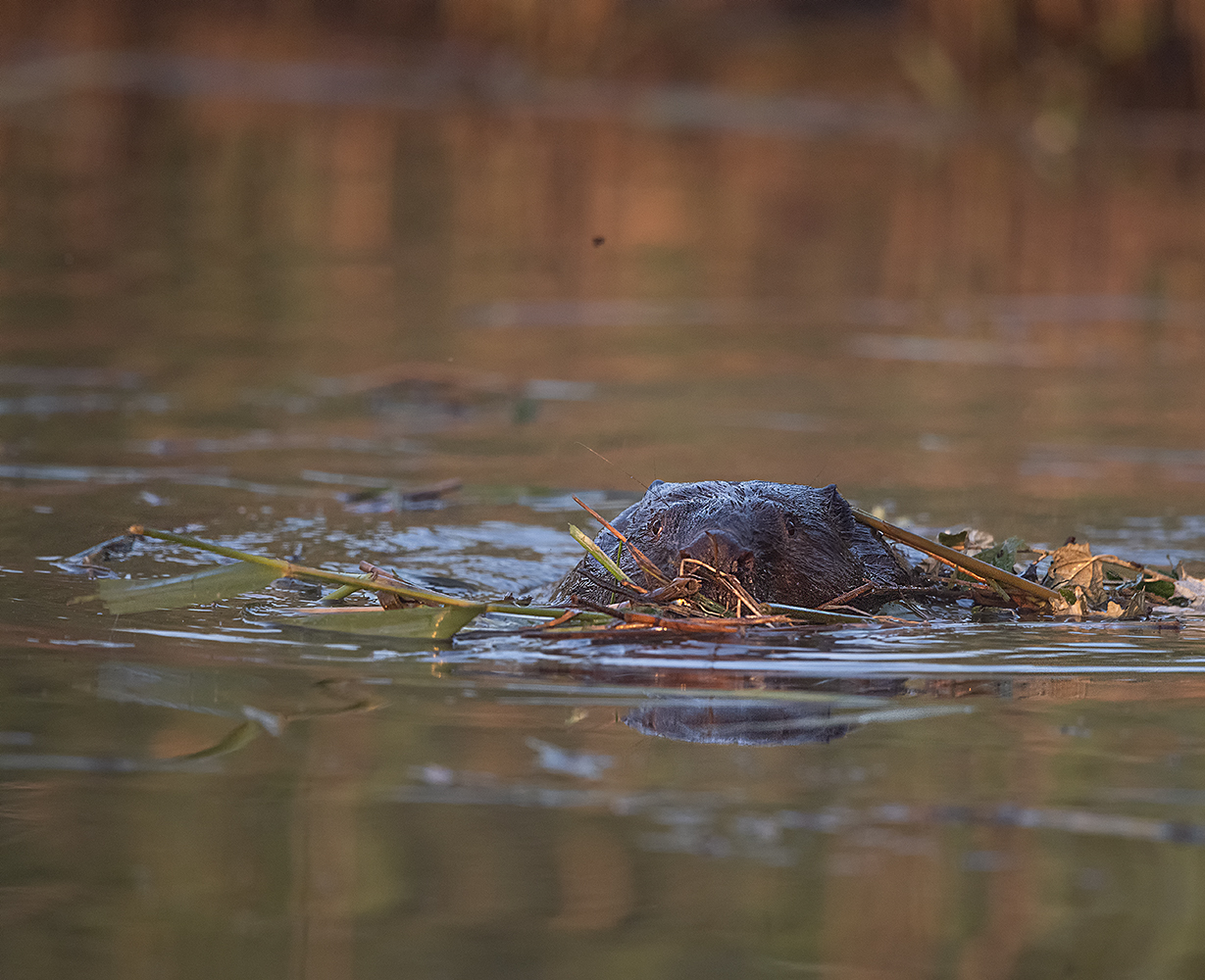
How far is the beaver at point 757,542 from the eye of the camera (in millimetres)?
4320

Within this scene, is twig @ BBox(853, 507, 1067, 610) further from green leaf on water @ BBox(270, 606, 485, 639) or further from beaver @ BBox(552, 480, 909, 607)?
green leaf on water @ BBox(270, 606, 485, 639)

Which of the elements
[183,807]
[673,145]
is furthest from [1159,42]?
[183,807]

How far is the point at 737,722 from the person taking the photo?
137 inches

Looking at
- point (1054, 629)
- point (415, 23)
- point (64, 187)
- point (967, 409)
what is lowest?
point (1054, 629)

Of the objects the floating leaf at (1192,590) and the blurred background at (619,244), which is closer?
the floating leaf at (1192,590)

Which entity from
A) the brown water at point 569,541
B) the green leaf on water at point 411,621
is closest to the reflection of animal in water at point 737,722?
the brown water at point 569,541

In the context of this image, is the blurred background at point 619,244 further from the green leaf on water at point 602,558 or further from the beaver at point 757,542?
the green leaf on water at point 602,558

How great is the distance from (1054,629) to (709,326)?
533cm

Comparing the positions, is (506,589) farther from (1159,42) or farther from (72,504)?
(1159,42)

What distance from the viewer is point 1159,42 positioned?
16984 mm

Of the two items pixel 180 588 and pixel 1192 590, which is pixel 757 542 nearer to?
pixel 1192 590

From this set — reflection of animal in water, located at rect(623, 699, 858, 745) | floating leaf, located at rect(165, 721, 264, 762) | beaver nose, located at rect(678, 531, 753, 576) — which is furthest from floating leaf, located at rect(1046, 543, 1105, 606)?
floating leaf, located at rect(165, 721, 264, 762)

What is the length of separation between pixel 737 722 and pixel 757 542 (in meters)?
0.95

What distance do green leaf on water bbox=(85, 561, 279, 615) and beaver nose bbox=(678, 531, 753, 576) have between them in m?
0.90
